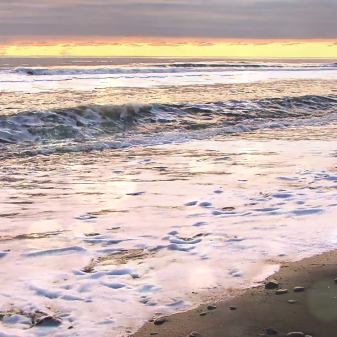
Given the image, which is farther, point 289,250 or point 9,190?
point 9,190

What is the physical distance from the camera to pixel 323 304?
Result: 13.9 ft

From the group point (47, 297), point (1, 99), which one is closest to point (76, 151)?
point (47, 297)

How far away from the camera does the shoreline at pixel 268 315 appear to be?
385 centimetres

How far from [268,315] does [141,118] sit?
1441 centimetres

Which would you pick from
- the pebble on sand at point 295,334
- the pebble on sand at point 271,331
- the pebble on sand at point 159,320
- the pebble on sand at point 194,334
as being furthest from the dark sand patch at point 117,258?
the pebble on sand at point 295,334

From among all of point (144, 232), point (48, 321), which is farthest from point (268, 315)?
point (144, 232)

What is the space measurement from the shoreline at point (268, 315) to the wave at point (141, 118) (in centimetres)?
1025

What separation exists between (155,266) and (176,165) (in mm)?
5201

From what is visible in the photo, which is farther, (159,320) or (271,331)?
(159,320)

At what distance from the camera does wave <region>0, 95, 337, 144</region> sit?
15070 millimetres

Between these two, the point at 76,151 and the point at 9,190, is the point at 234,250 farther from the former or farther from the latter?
the point at 76,151

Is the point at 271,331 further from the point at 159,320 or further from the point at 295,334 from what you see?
the point at 159,320

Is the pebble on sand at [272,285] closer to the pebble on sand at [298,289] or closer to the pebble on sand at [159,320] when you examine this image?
the pebble on sand at [298,289]

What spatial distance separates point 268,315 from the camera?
407 centimetres
